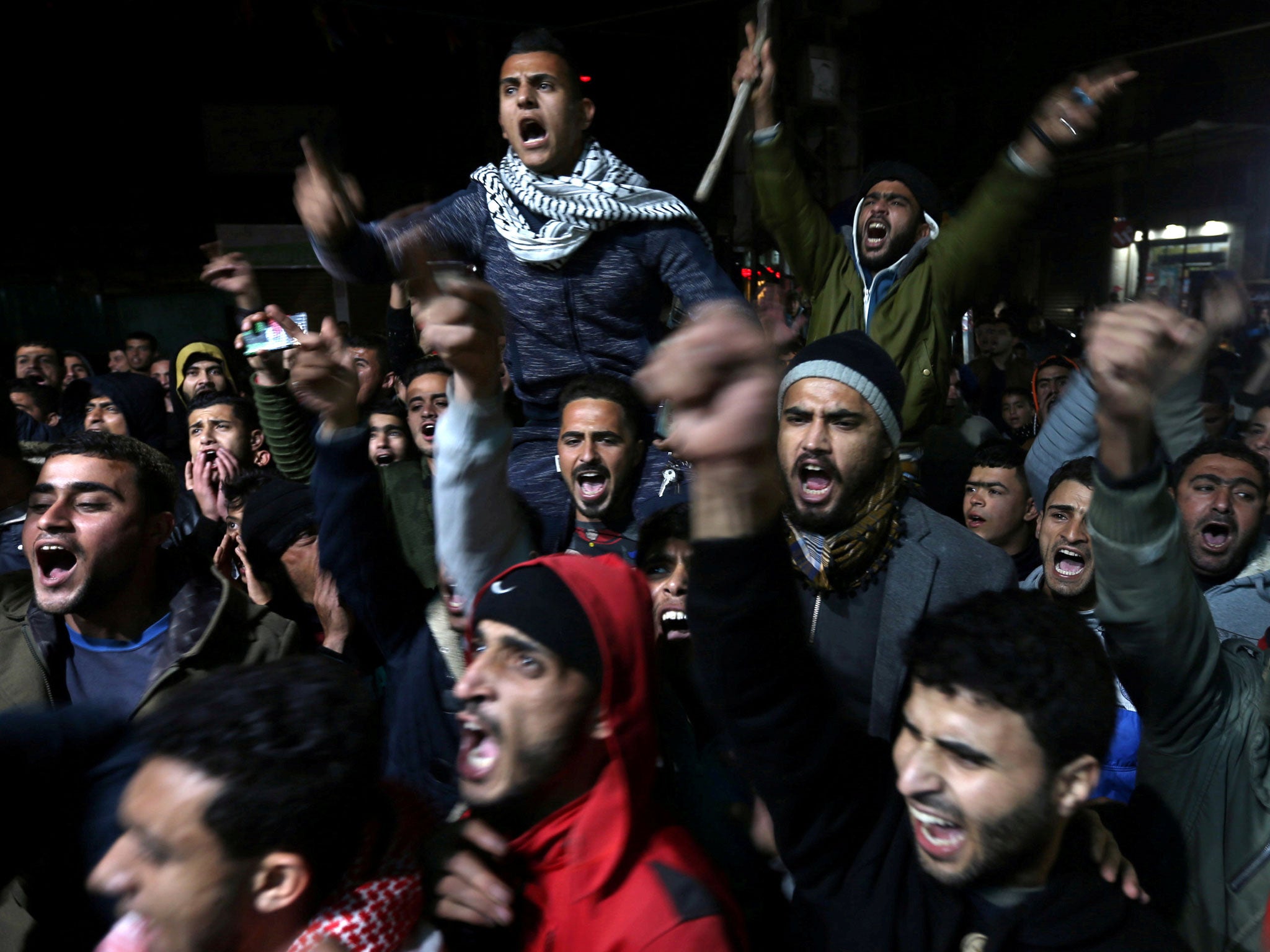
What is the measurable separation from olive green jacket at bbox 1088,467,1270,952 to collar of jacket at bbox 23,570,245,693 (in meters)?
2.02

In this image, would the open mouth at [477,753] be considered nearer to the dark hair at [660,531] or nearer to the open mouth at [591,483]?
the dark hair at [660,531]

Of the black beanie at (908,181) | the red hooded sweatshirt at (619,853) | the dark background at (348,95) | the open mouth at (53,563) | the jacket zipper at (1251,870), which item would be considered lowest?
the jacket zipper at (1251,870)

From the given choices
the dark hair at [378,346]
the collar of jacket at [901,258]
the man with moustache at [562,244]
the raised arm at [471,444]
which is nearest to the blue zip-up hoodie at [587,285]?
the man with moustache at [562,244]

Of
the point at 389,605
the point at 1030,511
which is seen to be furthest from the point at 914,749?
the point at 1030,511

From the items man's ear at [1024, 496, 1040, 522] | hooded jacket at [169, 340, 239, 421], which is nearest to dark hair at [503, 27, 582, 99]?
man's ear at [1024, 496, 1040, 522]

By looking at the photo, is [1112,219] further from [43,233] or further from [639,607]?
[639,607]

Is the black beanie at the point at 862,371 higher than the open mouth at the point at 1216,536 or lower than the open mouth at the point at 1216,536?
higher

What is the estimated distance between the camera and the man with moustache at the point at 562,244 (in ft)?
8.29

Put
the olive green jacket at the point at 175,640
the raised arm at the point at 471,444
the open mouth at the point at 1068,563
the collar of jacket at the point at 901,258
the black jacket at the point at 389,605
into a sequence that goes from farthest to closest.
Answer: the collar of jacket at the point at 901,258 < the open mouth at the point at 1068,563 < the olive green jacket at the point at 175,640 < the black jacket at the point at 389,605 < the raised arm at the point at 471,444

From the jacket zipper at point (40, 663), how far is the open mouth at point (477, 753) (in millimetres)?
1290

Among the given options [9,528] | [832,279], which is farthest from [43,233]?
[832,279]

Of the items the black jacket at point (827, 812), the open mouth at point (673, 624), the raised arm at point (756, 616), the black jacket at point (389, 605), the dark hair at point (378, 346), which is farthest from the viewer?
the dark hair at point (378, 346)

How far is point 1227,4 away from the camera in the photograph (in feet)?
33.9

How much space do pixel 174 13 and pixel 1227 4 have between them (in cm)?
1179
